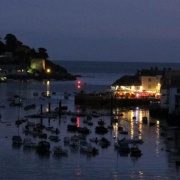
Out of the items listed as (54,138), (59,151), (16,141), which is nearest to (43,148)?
(59,151)

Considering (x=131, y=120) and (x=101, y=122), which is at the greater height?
(x=131, y=120)

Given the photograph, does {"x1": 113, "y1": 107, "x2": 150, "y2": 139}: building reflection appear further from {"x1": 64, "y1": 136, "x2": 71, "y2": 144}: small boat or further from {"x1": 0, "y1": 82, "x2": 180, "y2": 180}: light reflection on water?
{"x1": 64, "y1": 136, "x2": 71, "y2": 144}: small boat

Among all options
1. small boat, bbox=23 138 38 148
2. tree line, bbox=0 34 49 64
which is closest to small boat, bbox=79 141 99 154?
small boat, bbox=23 138 38 148

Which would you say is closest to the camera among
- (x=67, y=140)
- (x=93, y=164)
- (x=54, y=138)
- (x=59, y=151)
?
(x=93, y=164)

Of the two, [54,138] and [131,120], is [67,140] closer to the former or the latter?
[54,138]

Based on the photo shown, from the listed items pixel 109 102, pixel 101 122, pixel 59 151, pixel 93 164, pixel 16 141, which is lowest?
pixel 93 164

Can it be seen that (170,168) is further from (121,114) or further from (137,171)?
(121,114)

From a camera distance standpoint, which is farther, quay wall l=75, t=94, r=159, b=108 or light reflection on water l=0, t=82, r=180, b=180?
quay wall l=75, t=94, r=159, b=108

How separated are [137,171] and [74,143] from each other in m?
4.61

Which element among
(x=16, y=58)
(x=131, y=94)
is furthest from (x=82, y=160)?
(x=16, y=58)

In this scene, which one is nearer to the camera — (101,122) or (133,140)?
(133,140)

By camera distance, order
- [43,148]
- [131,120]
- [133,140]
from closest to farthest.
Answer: [43,148]
[133,140]
[131,120]

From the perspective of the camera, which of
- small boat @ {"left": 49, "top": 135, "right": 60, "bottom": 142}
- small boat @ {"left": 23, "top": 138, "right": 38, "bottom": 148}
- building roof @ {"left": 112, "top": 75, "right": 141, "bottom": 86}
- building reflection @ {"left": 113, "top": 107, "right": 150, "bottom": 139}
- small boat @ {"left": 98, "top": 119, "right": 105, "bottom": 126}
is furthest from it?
building roof @ {"left": 112, "top": 75, "right": 141, "bottom": 86}

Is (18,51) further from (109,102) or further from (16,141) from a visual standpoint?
(16,141)
